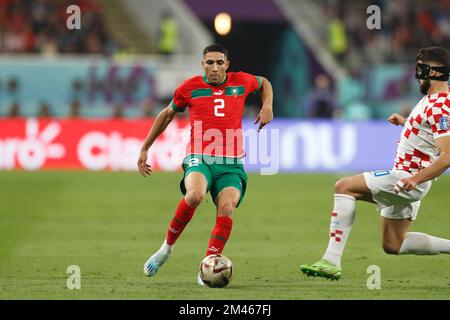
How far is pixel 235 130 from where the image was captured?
9469 mm

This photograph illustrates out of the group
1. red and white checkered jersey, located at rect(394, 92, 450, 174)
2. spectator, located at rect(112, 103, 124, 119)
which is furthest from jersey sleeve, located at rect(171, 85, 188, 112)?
spectator, located at rect(112, 103, 124, 119)

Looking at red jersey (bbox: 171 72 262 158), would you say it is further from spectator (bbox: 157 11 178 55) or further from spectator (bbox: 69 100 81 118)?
spectator (bbox: 157 11 178 55)

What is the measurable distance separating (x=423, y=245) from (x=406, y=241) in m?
0.15

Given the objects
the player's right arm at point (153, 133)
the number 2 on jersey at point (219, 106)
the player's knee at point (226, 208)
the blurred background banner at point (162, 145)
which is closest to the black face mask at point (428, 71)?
the number 2 on jersey at point (219, 106)

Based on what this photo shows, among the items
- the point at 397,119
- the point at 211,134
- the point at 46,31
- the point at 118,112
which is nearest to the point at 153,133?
the point at 211,134

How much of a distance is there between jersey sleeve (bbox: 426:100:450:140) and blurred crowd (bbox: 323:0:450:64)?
2134 centimetres

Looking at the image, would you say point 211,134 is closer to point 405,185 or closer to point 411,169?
point 411,169

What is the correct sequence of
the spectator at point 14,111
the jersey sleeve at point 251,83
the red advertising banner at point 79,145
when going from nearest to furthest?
the jersey sleeve at point 251,83 < the red advertising banner at point 79,145 < the spectator at point 14,111

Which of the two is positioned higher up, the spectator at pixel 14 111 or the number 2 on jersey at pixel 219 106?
the number 2 on jersey at pixel 219 106

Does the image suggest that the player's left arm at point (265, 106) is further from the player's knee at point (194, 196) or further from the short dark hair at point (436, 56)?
the short dark hair at point (436, 56)

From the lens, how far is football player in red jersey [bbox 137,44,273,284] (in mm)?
9227

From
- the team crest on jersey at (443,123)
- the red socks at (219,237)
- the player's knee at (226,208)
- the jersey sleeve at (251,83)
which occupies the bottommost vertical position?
the red socks at (219,237)

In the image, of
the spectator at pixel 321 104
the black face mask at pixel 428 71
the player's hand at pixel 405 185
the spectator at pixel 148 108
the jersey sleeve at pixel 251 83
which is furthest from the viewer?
the spectator at pixel 321 104

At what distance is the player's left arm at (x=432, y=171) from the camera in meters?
8.21
